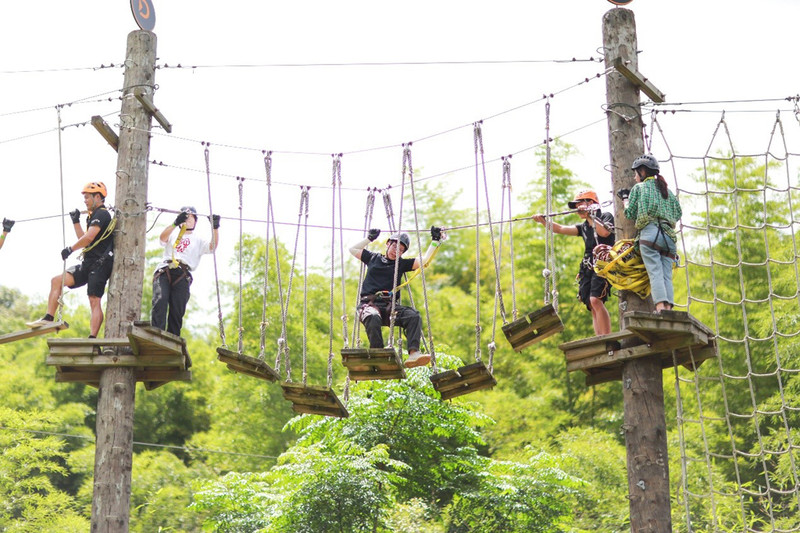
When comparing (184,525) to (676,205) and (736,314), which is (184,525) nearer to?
(736,314)

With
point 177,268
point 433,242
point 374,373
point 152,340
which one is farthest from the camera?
point 177,268

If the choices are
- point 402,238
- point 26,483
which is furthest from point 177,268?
point 26,483

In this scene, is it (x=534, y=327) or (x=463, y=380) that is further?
(x=463, y=380)

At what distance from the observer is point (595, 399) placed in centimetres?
1750

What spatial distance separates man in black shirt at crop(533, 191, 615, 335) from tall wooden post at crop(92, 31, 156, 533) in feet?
9.53

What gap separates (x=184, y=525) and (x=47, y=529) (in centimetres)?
217

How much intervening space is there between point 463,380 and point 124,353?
2385mm

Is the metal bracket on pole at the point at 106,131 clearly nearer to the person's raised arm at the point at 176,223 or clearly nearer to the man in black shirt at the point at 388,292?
the person's raised arm at the point at 176,223

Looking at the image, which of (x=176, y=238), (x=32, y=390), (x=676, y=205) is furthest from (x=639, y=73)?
(x=32, y=390)

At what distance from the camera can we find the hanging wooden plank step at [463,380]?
7.14 meters

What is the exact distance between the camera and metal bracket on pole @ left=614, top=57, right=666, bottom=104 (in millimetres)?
6762

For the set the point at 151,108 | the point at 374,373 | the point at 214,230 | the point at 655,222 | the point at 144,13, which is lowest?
the point at 374,373

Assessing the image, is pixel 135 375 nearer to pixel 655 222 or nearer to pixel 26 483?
pixel 655 222

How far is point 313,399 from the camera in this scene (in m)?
7.57
